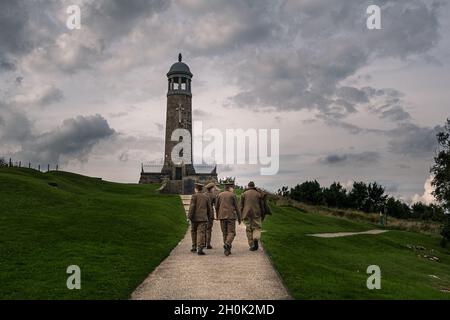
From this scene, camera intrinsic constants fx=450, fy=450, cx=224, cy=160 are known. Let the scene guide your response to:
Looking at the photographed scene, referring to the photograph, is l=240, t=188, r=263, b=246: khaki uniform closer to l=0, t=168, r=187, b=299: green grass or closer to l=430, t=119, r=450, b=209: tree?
l=0, t=168, r=187, b=299: green grass

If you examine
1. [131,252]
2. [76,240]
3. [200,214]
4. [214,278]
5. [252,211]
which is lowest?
[214,278]

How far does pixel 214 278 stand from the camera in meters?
12.9

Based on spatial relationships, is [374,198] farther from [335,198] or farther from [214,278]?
[214,278]

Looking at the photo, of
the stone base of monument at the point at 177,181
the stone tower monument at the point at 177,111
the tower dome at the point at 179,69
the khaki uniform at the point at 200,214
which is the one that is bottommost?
the khaki uniform at the point at 200,214

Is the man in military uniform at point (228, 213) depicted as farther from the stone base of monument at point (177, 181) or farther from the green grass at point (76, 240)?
the stone base of monument at point (177, 181)

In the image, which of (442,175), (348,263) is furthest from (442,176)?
(348,263)

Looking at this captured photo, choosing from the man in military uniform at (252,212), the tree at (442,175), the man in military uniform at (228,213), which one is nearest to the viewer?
the man in military uniform at (228,213)

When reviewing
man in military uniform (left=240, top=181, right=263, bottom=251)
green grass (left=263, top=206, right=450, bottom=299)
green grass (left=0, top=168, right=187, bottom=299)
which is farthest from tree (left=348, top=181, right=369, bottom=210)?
man in military uniform (left=240, top=181, right=263, bottom=251)

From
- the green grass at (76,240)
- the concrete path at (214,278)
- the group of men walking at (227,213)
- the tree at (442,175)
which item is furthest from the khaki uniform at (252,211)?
the tree at (442,175)

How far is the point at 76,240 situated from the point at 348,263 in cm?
1284

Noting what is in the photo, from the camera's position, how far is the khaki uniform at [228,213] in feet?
57.1

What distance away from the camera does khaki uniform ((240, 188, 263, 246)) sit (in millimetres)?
17828

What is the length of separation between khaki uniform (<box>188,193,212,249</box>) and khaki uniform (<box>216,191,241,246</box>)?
542 millimetres
